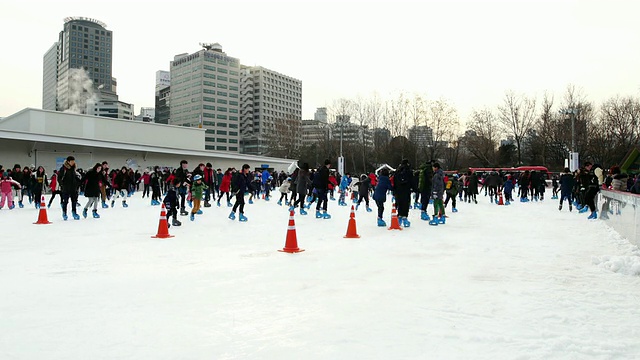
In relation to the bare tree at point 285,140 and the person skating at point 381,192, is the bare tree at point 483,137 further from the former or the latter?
the person skating at point 381,192

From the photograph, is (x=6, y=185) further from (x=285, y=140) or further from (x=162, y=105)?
(x=162, y=105)

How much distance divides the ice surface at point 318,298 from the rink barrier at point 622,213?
312 mm

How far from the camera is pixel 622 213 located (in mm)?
9484

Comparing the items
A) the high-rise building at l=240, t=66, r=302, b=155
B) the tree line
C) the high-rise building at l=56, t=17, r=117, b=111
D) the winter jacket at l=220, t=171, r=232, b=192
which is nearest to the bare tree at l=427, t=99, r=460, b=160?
the tree line

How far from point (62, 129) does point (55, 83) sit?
370 ft

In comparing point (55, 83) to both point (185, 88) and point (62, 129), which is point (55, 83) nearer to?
point (185, 88)

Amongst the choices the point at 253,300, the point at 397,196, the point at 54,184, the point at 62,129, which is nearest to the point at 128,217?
the point at 54,184

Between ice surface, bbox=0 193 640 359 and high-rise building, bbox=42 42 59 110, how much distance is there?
139683 mm

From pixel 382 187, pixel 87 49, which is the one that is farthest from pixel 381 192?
pixel 87 49

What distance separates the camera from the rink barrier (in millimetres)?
8062

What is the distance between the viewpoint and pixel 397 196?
36.9 feet

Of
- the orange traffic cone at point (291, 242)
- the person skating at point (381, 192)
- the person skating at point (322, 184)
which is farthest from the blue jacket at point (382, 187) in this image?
the orange traffic cone at point (291, 242)

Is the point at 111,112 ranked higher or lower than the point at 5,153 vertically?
higher

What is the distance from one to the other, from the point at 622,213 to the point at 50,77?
156883mm
